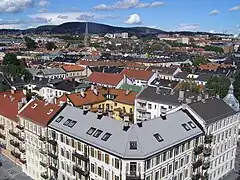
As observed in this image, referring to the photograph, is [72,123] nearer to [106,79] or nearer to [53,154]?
[53,154]

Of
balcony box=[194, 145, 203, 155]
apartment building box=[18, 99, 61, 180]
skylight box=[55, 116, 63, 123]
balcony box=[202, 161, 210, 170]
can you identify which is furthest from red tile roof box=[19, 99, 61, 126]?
balcony box=[202, 161, 210, 170]

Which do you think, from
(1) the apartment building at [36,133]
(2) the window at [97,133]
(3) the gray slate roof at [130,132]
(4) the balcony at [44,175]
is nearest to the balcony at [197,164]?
(3) the gray slate roof at [130,132]

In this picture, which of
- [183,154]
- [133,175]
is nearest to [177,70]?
[183,154]

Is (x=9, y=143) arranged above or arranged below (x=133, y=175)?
below

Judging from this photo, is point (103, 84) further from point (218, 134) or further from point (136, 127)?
point (136, 127)

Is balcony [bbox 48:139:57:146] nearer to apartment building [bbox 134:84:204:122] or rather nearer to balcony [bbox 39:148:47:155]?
balcony [bbox 39:148:47:155]

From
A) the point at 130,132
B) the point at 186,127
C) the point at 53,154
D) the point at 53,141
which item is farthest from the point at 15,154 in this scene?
the point at 186,127

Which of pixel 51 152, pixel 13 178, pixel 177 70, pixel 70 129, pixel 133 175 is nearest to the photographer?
pixel 133 175

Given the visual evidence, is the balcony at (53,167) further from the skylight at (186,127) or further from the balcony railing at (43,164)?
the skylight at (186,127)
